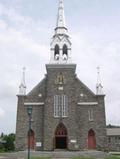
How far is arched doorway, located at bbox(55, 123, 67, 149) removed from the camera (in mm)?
47969

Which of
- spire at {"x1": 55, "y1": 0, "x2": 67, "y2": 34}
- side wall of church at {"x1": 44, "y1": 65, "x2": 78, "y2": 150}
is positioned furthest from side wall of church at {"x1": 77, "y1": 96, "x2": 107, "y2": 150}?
spire at {"x1": 55, "y1": 0, "x2": 67, "y2": 34}

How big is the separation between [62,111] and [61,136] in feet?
12.6

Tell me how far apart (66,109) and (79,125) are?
10.6 ft

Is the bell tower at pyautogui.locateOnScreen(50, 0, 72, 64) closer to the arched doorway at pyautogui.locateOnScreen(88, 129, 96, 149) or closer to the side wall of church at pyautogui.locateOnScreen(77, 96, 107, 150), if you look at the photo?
the side wall of church at pyautogui.locateOnScreen(77, 96, 107, 150)

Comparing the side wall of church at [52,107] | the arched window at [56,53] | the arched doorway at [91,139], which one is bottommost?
the arched doorway at [91,139]

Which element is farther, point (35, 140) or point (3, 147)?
point (3, 147)

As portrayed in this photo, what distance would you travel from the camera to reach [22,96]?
50.2 m

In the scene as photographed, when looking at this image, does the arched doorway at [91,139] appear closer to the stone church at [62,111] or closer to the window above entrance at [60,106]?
the stone church at [62,111]

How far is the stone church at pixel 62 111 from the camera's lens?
47.5m

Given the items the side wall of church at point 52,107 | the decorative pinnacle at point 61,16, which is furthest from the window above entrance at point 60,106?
the decorative pinnacle at point 61,16

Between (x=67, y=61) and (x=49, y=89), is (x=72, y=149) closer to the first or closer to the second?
(x=49, y=89)

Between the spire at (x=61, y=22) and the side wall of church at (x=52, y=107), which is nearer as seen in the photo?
the side wall of church at (x=52, y=107)

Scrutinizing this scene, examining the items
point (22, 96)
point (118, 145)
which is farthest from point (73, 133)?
point (118, 145)

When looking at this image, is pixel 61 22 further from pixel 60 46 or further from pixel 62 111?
pixel 62 111
